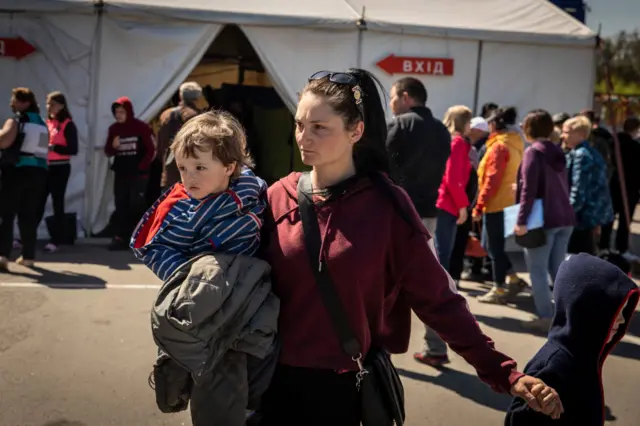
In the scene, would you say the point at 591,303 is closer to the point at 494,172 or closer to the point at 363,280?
the point at 363,280

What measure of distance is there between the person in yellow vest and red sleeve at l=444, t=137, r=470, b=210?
0.78 metres

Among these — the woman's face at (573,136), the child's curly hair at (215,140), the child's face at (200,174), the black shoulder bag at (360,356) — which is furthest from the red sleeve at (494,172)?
the child's face at (200,174)

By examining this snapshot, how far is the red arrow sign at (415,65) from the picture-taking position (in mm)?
9930

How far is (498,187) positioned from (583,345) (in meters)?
4.50

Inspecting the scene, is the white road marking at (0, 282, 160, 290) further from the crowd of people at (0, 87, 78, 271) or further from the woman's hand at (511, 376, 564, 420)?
the woman's hand at (511, 376, 564, 420)

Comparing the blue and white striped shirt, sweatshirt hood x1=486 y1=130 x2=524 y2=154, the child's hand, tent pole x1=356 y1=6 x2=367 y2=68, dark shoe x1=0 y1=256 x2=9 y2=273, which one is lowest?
dark shoe x1=0 y1=256 x2=9 y2=273

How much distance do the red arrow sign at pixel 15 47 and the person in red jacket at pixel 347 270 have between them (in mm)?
7879

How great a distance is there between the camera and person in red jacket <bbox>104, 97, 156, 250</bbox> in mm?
9039

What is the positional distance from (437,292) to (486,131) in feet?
18.3

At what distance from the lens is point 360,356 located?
223cm

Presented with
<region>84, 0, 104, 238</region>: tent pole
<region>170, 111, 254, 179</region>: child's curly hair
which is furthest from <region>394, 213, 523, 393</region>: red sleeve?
<region>84, 0, 104, 238</region>: tent pole

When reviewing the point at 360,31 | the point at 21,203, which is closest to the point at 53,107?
the point at 21,203

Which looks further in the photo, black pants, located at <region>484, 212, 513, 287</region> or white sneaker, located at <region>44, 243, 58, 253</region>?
white sneaker, located at <region>44, 243, 58, 253</region>

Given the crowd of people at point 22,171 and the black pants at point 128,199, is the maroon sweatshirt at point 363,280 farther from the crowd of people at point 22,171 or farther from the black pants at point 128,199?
the black pants at point 128,199
